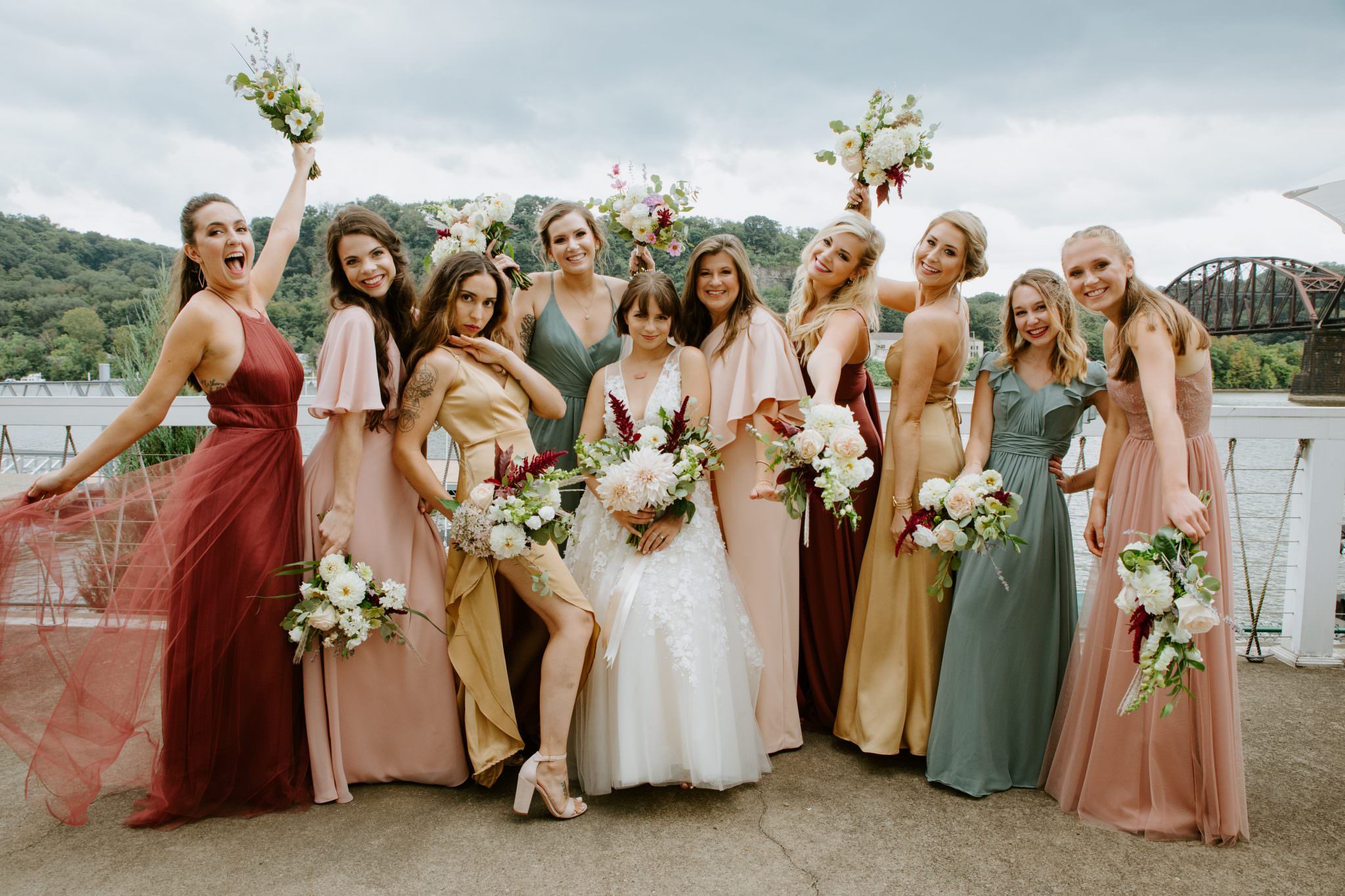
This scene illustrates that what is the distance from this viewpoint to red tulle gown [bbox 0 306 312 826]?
2.83m

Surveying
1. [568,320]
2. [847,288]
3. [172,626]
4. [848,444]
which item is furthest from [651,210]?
[172,626]

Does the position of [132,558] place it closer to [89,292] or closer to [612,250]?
[612,250]

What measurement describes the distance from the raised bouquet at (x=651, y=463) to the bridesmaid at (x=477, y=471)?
340 millimetres

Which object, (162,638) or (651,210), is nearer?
(162,638)

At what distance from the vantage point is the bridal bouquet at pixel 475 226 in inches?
154

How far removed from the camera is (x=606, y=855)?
110 inches

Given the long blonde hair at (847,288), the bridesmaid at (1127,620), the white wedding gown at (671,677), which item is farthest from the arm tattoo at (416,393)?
the bridesmaid at (1127,620)

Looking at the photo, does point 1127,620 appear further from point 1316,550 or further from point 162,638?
point 162,638

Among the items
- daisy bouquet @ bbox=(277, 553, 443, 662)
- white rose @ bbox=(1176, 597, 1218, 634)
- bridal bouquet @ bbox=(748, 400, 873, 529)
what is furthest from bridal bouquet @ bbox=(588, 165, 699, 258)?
white rose @ bbox=(1176, 597, 1218, 634)

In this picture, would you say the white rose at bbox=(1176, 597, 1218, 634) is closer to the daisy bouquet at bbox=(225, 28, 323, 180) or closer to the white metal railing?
the white metal railing

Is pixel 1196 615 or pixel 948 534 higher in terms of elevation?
pixel 948 534

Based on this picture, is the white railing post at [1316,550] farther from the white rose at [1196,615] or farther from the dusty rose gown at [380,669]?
the dusty rose gown at [380,669]

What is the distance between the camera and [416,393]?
3270 millimetres

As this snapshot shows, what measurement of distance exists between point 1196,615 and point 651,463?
1.92 metres
